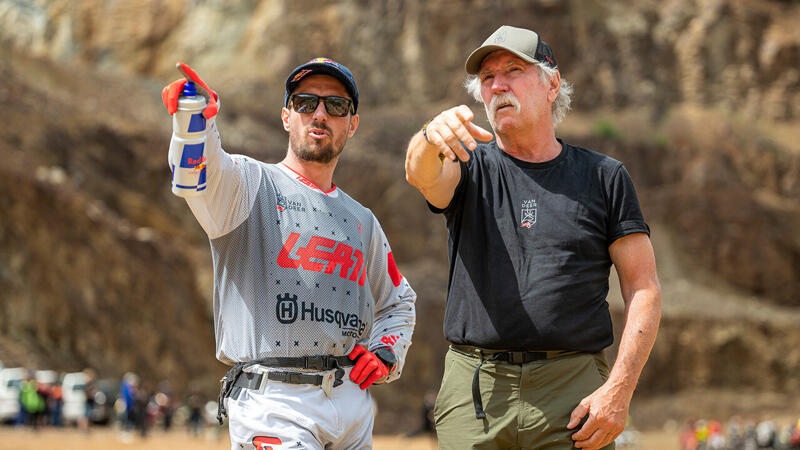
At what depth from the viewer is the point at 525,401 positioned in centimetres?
414

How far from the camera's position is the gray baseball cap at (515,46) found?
4.28 meters

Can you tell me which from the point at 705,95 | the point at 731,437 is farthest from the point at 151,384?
the point at 705,95

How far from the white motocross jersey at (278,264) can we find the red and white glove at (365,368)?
0.18 feet

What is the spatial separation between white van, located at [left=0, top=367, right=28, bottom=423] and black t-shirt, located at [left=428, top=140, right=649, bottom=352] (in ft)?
66.5

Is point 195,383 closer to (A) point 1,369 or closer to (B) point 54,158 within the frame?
(A) point 1,369

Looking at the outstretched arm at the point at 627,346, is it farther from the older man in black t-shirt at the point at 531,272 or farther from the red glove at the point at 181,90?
the red glove at the point at 181,90

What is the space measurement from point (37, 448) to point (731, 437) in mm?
28371

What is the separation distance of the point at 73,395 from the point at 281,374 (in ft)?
68.7

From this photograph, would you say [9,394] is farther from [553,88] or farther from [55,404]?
[553,88]

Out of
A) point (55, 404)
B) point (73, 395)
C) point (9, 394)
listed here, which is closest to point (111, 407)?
point (73, 395)

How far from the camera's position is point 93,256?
29750 mm

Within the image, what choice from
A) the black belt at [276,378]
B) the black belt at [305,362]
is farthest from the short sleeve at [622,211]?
the black belt at [276,378]

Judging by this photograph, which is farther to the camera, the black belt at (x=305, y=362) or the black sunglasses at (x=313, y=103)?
the black sunglasses at (x=313, y=103)

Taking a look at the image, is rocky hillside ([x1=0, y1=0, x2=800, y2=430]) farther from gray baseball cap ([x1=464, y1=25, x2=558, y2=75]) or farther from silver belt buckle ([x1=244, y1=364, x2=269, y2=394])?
gray baseball cap ([x1=464, y1=25, x2=558, y2=75])
